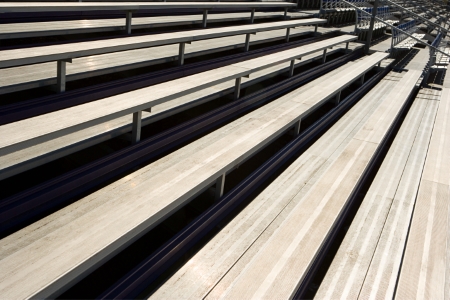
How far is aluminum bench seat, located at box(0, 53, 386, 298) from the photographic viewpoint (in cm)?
116

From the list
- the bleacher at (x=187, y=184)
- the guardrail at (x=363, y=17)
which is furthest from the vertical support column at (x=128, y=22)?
the guardrail at (x=363, y=17)

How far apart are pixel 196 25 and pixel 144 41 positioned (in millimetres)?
1627

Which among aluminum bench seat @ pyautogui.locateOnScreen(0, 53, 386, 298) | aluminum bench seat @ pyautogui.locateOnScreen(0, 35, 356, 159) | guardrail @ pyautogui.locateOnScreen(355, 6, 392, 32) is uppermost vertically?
guardrail @ pyautogui.locateOnScreen(355, 6, 392, 32)

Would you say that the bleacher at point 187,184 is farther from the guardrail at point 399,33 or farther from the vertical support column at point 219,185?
the guardrail at point 399,33

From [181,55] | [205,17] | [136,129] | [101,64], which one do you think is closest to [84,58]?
[101,64]

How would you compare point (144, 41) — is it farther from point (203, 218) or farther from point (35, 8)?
point (203, 218)

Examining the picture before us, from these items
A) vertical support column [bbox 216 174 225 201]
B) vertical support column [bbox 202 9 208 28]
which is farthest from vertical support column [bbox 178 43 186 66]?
vertical support column [bbox 216 174 225 201]

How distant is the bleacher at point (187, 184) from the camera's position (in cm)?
144

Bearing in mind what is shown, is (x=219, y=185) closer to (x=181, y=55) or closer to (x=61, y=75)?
(x=61, y=75)

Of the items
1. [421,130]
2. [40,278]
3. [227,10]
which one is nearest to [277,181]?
[40,278]

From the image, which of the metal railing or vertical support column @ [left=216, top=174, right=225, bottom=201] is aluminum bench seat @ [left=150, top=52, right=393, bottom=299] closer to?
vertical support column @ [left=216, top=174, right=225, bottom=201]

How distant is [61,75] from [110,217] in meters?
0.90

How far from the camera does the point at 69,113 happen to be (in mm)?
1741

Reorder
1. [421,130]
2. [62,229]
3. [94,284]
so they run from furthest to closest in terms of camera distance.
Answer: [421,130], [94,284], [62,229]
